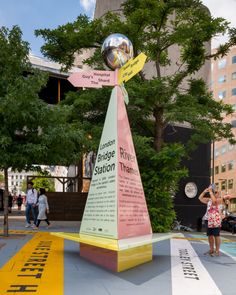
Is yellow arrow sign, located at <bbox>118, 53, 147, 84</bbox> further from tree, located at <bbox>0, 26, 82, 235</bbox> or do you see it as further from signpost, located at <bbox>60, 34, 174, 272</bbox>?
tree, located at <bbox>0, 26, 82, 235</bbox>


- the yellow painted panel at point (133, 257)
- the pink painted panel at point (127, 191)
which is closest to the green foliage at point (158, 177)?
the pink painted panel at point (127, 191)

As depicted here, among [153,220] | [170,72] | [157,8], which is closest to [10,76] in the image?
[157,8]

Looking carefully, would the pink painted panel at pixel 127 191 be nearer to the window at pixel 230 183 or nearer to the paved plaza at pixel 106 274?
the paved plaza at pixel 106 274

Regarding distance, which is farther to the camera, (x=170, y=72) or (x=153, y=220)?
(x=170, y=72)

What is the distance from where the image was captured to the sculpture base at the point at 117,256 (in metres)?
7.24

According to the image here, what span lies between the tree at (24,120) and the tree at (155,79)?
3.42 meters

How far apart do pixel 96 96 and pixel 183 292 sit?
11160 mm

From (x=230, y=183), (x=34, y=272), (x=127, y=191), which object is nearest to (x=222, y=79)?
(x=230, y=183)

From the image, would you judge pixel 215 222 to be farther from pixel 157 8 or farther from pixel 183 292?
pixel 157 8

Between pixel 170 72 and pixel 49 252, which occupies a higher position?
pixel 170 72

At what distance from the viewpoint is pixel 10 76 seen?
12227 mm

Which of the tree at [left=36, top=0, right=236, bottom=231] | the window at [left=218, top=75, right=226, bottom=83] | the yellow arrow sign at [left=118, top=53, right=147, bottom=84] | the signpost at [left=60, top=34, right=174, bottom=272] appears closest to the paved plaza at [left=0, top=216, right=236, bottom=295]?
the signpost at [left=60, top=34, right=174, bottom=272]

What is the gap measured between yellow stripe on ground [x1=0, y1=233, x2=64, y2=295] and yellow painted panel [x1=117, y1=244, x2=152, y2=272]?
40.9 inches

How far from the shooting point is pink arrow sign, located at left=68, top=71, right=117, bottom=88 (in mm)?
8391
